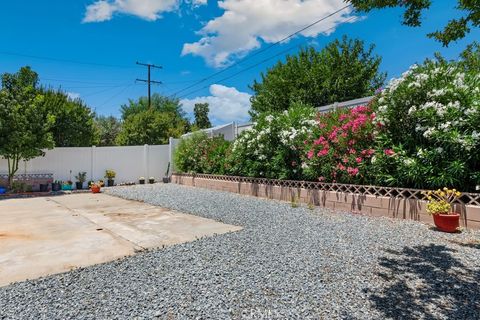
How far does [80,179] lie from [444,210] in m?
13.6

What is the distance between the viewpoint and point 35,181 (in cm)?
1234

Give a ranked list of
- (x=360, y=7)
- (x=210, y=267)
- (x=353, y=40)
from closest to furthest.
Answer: (x=360, y=7) < (x=210, y=267) < (x=353, y=40)

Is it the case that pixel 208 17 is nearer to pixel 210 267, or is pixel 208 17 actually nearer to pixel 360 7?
pixel 360 7

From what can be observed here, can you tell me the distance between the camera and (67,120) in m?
14.5

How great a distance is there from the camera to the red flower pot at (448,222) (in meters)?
4.77

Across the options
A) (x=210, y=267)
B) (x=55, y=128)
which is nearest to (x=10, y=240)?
(x=210, y=267)

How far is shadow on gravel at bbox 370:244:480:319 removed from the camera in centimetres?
248

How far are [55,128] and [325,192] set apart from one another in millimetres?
13070

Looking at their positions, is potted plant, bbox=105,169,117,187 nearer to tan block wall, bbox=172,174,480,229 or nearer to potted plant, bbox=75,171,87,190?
potted plant, bbox=75,171,87,190

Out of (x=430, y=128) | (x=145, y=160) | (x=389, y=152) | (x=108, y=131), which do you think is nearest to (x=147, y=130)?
(x=145, y=160)

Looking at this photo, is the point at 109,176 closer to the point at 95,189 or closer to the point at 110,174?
the point at 110,174

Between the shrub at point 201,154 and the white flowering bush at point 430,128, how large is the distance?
6.60 m

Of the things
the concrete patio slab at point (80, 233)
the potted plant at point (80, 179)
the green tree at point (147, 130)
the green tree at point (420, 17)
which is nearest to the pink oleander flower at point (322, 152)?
the concrete patio slab at point (80, 233)

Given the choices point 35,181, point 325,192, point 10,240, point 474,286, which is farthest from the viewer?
point 35,181
